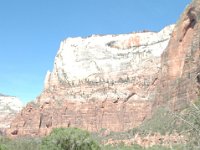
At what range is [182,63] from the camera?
5714 inches

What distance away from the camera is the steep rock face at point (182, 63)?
12438 centimetres

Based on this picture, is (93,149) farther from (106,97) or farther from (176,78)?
(106,97)

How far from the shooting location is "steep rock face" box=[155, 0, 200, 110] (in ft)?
408

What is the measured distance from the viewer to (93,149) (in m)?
60.6

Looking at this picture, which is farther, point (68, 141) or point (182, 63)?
point (182, 63)

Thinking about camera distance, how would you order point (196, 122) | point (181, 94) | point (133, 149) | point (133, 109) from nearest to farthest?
1. point (196, 122)
2. point (133, 149)
3. point (181, 94)
4. point (133, 109)

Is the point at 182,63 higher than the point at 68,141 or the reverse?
higher

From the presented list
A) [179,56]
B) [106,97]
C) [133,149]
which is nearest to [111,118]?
[106,97]

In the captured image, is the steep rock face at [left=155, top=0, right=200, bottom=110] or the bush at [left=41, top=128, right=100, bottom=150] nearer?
the bush at [left=41, top=128, right=100, bottom=150]

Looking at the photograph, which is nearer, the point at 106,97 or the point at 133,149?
the point at 133,149

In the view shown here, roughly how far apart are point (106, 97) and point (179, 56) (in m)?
55.5

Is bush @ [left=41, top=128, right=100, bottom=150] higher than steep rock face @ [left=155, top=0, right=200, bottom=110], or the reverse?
steep rock face @ [left=155, top=0, right=200, bottom=110]

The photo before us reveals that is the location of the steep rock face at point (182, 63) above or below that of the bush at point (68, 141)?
above

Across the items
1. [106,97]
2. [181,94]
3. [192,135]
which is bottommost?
[192,135]
